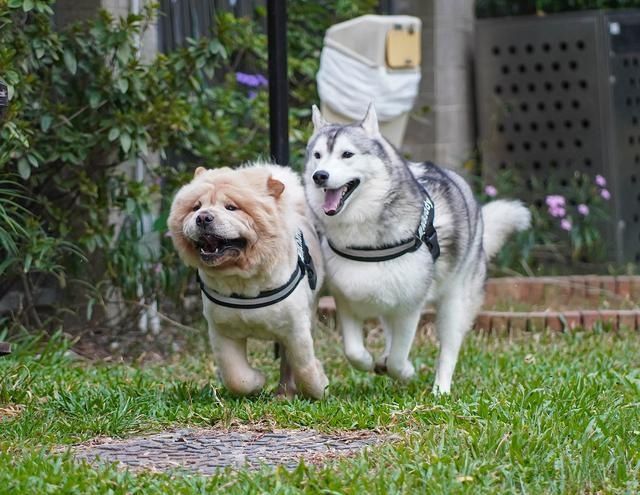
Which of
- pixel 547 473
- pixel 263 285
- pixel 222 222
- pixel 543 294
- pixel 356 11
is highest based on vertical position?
pixel 356 11

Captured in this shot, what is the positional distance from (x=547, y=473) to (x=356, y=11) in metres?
5.62

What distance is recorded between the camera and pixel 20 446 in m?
3.90

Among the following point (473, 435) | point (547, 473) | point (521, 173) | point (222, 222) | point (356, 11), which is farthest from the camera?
point (521, 173)

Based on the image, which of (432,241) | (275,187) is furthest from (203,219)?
(432,241)

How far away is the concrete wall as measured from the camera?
8.95 metres

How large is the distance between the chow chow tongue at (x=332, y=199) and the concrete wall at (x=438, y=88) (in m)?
4.31

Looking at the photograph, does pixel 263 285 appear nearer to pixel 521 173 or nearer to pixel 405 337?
pixel 405 337

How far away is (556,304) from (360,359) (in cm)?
327

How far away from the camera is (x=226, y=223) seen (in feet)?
13.8

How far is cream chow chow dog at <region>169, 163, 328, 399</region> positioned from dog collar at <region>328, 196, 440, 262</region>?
0.18 metres

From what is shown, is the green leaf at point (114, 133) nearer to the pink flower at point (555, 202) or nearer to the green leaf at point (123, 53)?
the green leaf at point (123, 53)

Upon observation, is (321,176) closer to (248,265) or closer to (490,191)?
(248,265)

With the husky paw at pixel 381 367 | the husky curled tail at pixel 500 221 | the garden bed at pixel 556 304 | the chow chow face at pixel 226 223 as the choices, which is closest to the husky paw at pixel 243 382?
the chow chow face at pixel 226 223

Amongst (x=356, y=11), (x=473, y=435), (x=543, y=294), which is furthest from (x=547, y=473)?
(x=356, y=11)
